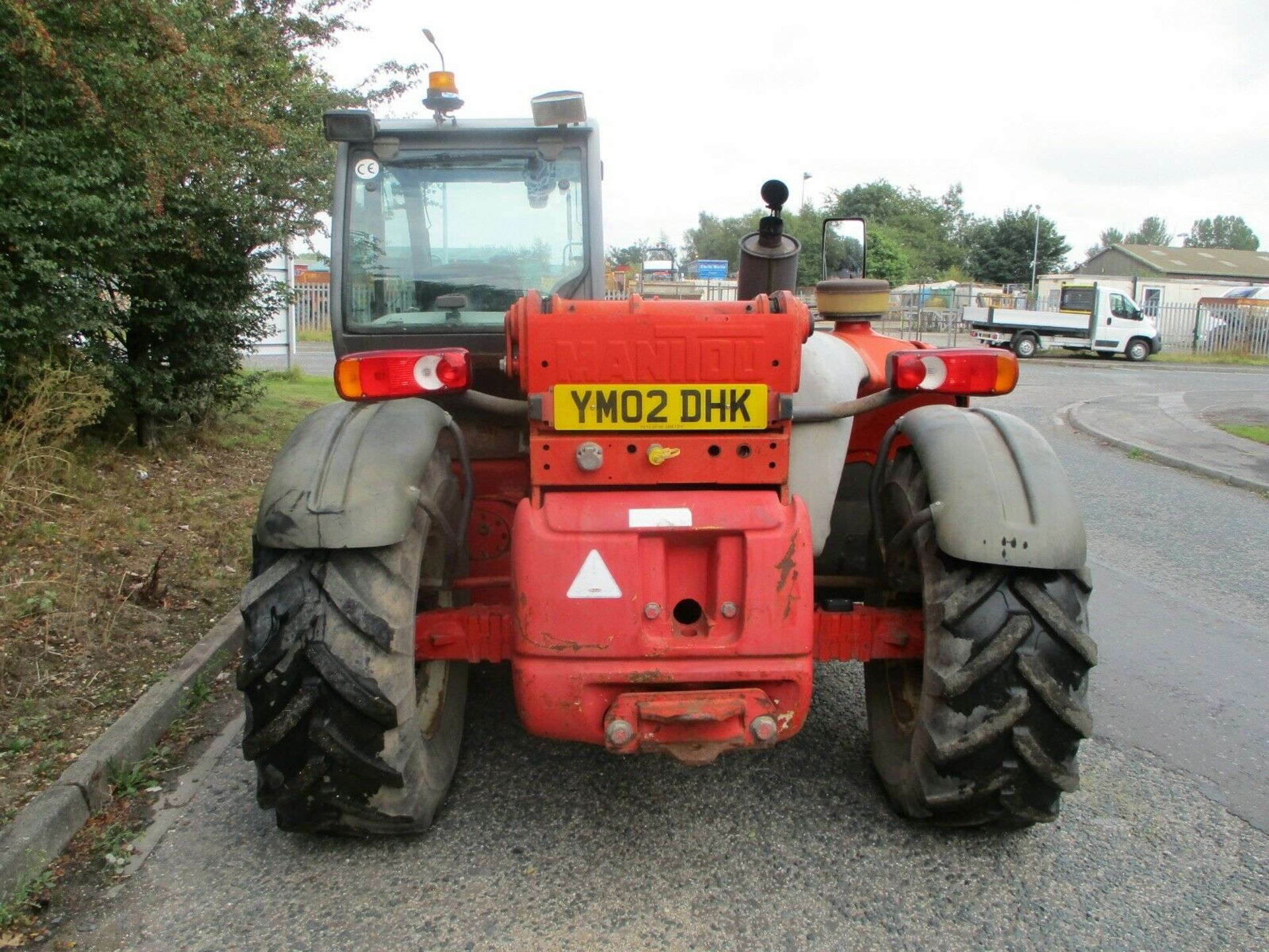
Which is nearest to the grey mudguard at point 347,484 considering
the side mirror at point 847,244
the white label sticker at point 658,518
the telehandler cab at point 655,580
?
the telehandler cab at point 655,580

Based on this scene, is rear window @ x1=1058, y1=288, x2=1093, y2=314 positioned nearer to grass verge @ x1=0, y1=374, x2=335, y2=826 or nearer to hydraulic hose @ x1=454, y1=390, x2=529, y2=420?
grass verge @ x1=0, y1=374, x2=335, y2=826

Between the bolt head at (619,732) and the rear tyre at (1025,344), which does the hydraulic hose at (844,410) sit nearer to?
the bolt head at (619,732)

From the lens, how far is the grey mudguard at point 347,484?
2840 millimetres

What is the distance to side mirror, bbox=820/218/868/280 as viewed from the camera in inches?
194

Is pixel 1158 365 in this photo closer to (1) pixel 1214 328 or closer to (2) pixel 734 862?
(1) pixel 1214 328

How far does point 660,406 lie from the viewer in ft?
9.52

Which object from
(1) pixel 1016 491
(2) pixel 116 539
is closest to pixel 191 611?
(2) pixel 116 539

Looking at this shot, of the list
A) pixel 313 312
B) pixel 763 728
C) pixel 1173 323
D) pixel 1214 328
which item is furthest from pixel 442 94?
pixel 1173 323

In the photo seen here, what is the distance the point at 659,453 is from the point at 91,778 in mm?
2216

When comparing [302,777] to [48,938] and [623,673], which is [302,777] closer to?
[48,938]

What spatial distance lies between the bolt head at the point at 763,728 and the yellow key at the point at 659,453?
752 millimetres

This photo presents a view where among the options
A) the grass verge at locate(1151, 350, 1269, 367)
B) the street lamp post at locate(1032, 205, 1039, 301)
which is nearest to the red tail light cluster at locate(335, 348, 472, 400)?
the grass verge at locate(1151, 350, 1269, 367)

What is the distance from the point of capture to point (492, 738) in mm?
3928

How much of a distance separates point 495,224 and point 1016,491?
2.79 meters
